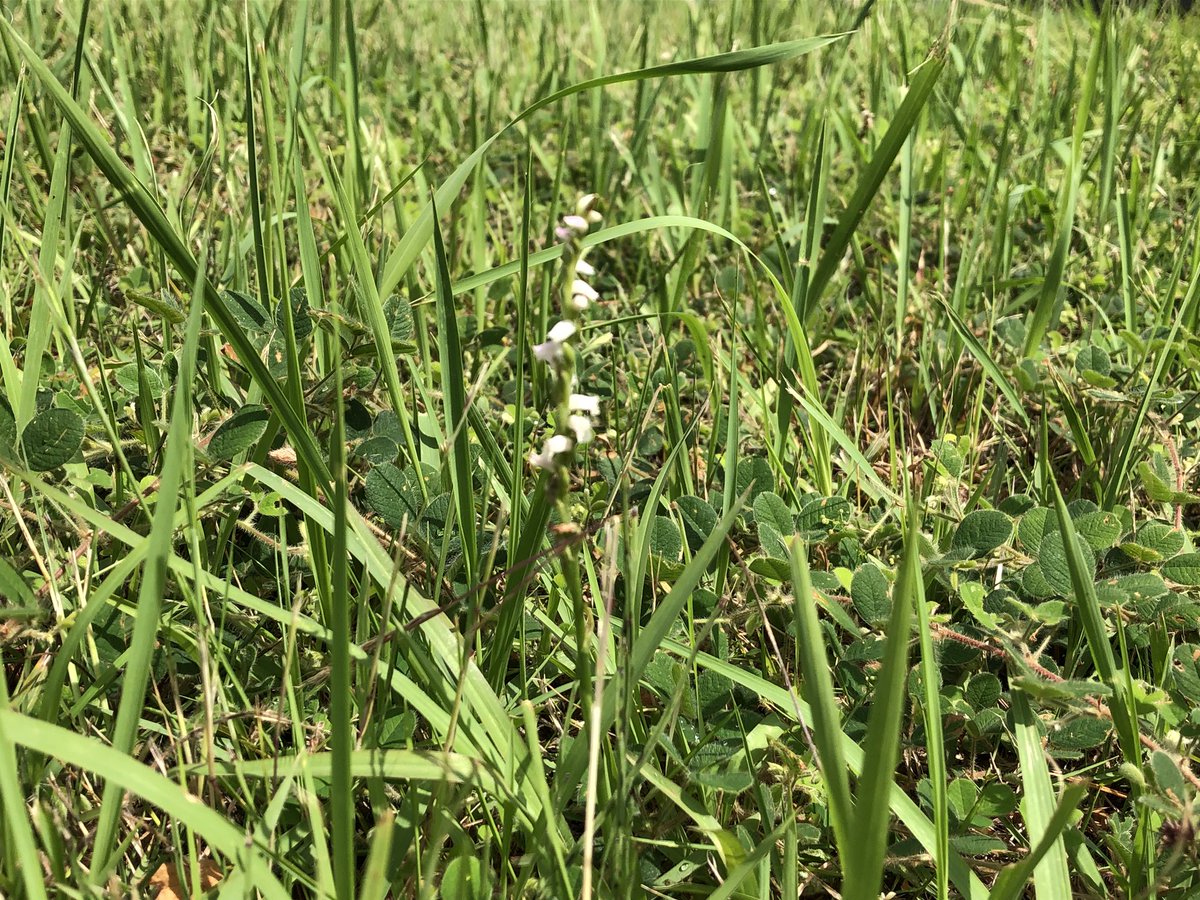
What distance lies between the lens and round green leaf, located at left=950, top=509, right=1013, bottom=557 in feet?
4.38

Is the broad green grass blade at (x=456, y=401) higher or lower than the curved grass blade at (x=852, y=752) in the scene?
higher

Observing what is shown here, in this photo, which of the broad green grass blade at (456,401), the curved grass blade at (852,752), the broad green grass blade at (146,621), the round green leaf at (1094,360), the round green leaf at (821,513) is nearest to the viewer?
the broad green grass blade at (146,621)

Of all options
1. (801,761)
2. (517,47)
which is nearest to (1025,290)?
(801,761)

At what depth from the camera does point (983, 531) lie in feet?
4.42

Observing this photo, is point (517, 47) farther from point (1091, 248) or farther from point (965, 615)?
point (965, 615)

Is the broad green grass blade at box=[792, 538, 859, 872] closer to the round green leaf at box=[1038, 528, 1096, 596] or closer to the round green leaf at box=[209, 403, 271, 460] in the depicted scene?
the round green leaf at box=[1038, 528, 1096, 596]

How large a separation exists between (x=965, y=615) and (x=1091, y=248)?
1.37m

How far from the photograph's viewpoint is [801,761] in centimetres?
116

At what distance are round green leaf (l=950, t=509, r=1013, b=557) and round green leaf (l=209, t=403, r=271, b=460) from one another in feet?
3.24

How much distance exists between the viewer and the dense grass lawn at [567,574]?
3.01ft

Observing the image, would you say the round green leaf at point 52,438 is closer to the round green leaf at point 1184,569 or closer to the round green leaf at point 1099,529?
the round green leaf at point 1099,529

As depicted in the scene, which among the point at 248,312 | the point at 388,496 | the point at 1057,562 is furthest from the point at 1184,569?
the point at 248,312

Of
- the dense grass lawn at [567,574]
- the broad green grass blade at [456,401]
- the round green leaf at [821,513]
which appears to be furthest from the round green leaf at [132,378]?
the round green leaf at [821,513]

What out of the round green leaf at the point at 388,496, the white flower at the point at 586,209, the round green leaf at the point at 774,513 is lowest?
the round green leaf at the point at 774,513
